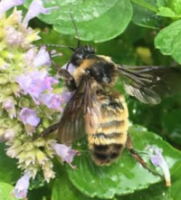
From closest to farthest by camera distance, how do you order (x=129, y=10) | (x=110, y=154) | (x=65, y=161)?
(x=110, y=154)
(x=65, y=161)
(x=129, y=10)

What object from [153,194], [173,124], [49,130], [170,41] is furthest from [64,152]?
[173,124]

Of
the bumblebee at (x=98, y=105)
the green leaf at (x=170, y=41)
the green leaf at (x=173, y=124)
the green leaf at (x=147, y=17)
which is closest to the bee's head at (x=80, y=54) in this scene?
the bumblebee at (x=98, y=105)

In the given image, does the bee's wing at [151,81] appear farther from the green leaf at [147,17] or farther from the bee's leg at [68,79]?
the green leaf at [147,17]

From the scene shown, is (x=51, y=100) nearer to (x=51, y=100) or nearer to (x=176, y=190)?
(x=51, y=100)

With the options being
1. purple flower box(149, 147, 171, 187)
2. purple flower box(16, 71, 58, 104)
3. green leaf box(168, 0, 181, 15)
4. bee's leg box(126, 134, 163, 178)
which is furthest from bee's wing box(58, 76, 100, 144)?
green leaf box(168, 0, 181, 15)

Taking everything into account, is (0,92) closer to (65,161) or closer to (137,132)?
(65,161)

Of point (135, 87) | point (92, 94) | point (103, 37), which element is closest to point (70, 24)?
point (103, 37)

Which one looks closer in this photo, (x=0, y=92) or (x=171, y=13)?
(x=0, y=92)
